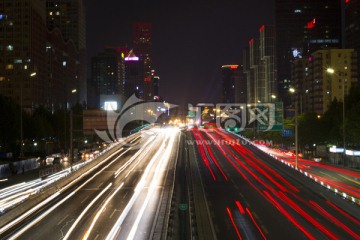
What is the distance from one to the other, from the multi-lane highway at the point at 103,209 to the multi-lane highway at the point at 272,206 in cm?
421

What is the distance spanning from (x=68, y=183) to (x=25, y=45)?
130 metres

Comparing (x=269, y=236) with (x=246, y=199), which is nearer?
(x=269, y=236)

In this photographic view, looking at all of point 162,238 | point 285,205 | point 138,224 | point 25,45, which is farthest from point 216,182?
point 25,45

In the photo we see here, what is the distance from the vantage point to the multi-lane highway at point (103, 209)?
85.5 ft

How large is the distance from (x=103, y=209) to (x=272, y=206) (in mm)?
11395

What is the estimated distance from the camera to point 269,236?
2520 cm

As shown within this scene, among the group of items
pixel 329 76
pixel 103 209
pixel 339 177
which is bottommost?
pixel 339 177

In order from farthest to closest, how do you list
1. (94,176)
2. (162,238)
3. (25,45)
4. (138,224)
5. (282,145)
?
(25,45) < (282,145) < (94,176) < (138,224) < (162,238)

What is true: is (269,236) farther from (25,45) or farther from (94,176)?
(25,45)

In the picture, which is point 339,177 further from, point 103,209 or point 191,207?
point 103,209

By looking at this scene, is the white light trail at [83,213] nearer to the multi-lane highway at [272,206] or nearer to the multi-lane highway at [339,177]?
the multi-lane highway at [272,206]

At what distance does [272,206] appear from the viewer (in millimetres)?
34375

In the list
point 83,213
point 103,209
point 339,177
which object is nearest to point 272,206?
point 103,209

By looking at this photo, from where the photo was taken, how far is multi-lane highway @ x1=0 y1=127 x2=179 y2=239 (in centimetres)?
2606
